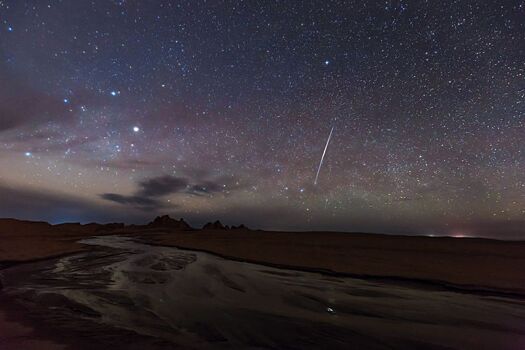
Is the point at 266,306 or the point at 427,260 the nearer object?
the point at 266,306

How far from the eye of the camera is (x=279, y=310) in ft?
29.2

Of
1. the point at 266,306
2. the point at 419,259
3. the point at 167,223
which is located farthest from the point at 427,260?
the point at 167,223

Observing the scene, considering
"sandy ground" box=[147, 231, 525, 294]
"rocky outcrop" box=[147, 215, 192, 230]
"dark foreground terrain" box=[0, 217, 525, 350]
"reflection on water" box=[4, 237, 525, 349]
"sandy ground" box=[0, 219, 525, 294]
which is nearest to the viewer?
"dark foreground terrain" box=[0, 217, 525, 350]

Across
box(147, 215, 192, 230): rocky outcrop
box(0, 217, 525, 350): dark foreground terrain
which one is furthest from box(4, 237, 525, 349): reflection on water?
box(147, 215, 192, 230): rocky outcrop

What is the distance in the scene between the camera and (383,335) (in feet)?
23.1

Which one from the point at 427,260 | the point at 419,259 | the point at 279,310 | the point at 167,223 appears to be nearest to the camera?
the point at 279,310

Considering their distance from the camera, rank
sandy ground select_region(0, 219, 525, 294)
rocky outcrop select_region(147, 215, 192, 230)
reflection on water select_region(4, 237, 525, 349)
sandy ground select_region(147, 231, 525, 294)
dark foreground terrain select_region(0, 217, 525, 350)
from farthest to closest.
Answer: rocky outcrop select_region(147, 215, 192, 230) → sandy ground select_region(0, 219, 525, 294) → sandy ground select_region(147, 231, 525, 294) → reflection on water select_region(4, 237, 525, 349) → dark foreground terrain select_region(0, 217, 525, 350)

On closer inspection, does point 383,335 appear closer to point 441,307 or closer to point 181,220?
point 441,307

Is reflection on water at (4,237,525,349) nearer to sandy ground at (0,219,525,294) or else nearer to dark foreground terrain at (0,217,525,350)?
dark foreground terrain at (0,217,525,350)

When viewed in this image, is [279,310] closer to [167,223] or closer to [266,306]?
[266,306]

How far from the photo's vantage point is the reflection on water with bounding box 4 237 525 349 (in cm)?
667

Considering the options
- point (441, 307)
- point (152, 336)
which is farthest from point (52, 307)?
point (441, 307)

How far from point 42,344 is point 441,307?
1111 cm

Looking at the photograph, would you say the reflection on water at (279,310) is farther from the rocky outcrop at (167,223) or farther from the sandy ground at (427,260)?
the rocky outcrop at (167,223)
